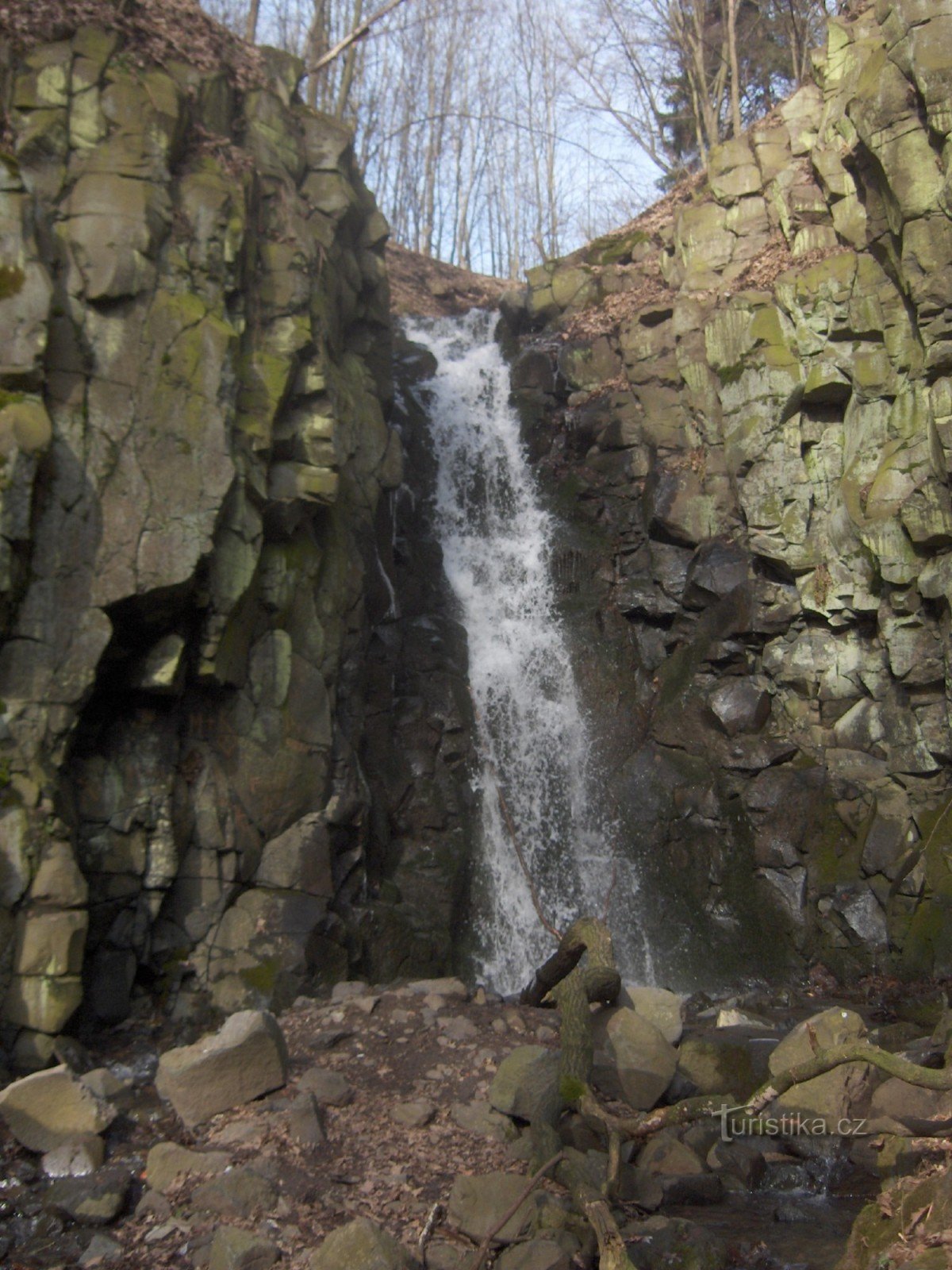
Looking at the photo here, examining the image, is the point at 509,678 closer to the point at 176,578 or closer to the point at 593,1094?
the point at 176,578

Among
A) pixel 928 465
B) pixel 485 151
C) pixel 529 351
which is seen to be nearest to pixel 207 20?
pixel 529 351

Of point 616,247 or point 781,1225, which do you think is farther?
point 616,247

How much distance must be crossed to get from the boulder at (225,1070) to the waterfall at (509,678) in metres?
5.69

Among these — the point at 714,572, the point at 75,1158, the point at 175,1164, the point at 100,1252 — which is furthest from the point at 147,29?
the point at 100,1252

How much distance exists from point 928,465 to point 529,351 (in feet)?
27.2

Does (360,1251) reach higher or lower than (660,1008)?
lower

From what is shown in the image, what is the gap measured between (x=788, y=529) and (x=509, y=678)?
4.54 metres

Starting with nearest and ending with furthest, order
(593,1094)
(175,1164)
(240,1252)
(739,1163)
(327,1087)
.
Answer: (240,1252), (175,1164), (593,1094), (739,1163), (327,1087)

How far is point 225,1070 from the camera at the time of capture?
6223 mm

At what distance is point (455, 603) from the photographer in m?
15.4

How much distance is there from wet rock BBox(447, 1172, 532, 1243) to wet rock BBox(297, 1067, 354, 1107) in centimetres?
128

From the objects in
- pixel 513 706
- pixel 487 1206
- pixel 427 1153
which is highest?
pixel 513 706

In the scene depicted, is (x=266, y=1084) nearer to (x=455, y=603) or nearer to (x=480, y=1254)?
(x=480, y=1254)

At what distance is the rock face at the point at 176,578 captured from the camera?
8547mm
